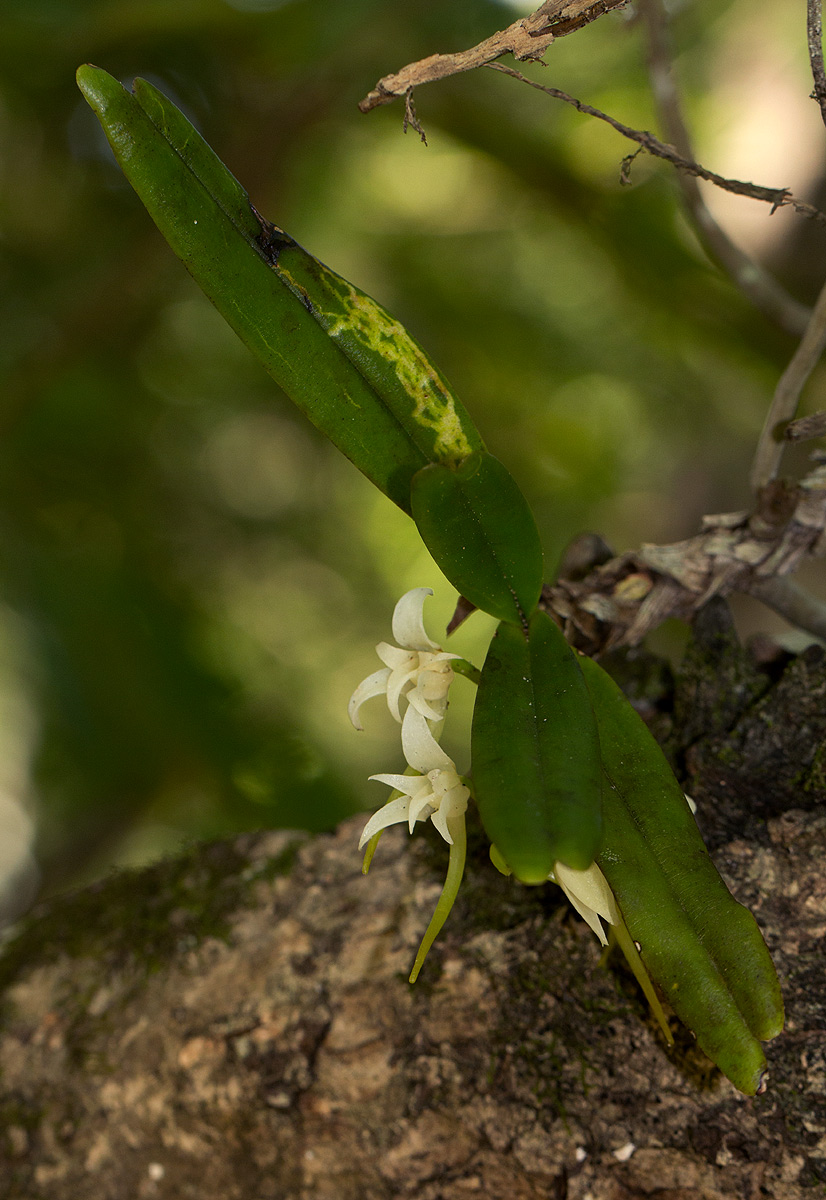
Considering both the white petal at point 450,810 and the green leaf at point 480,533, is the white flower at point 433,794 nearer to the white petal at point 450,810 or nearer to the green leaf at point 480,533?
the white petal at point 450,810

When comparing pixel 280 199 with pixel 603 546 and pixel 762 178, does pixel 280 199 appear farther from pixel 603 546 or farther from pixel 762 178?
pixel 603 546

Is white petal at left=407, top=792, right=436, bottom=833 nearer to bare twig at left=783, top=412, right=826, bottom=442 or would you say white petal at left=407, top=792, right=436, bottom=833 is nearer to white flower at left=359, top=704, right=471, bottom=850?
white flower at left=359, top=704, right=471, bottom=850

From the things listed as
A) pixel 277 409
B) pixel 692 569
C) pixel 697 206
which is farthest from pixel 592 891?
pixel 277 409

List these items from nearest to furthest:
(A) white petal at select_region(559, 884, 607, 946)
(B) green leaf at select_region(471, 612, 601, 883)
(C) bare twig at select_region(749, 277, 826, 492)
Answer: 1. (B) green leaf at select_region(471, 612, 601, 883)
2. (A) white petal at select_region(559, 884, 607, 946)
3. (C) bare twig at select_region(749, 277, 826, 492)

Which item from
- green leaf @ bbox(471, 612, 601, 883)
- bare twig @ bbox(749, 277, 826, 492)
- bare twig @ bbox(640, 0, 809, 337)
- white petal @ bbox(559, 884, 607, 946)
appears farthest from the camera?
bare twig @ bbox(640, 0, 809, 337)

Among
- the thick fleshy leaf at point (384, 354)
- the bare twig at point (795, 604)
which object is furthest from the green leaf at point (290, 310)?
the bare twig at point (795, 604)

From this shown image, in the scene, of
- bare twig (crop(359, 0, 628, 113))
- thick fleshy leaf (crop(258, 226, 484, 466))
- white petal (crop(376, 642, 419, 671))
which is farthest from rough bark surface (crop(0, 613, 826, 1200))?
bare twig (crop(359, 0, 628, 113))
